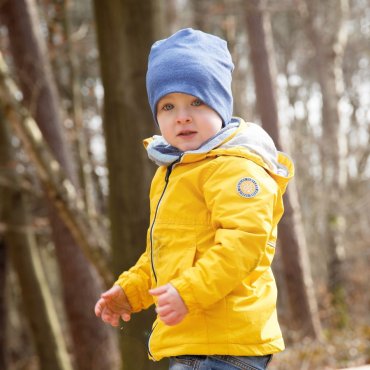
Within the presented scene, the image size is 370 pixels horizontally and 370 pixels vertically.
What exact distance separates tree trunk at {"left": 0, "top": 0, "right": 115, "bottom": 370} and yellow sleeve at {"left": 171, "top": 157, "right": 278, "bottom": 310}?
675cm

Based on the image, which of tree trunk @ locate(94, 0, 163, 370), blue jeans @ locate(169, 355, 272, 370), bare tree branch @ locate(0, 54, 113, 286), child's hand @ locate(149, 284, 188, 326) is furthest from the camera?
bare tree branch @ locate(0, 54, 113, 286)

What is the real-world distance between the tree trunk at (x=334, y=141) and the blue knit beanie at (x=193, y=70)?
34.2 feet

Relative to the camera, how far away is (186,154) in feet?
7.84

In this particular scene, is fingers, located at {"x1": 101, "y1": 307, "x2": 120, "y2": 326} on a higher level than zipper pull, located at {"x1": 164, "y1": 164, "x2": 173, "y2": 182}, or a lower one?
lower

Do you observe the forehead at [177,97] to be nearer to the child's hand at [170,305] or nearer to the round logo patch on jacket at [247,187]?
the round logo patch on jacket at [247,187]

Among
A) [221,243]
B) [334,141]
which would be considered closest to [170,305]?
[221,243]

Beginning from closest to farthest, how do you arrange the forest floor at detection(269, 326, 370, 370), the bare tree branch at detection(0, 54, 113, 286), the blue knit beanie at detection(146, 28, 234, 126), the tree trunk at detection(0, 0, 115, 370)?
the blue knit beanie at detection(146, 28, 234, 126)
the bare tree branch at detection(0, 54, 113, 286)
the forest floor at detection(269, 326, 370, 370)
the tree trunk at detection(0, 0, 115, 370)

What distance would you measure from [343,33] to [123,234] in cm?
1162

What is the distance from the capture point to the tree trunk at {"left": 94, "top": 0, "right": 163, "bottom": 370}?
15.2 ft

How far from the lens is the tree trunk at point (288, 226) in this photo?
10781 millimetres

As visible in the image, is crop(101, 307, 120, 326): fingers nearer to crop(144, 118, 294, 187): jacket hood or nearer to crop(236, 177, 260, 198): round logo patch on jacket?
crop(144, 118, 294, 187): jacket hood

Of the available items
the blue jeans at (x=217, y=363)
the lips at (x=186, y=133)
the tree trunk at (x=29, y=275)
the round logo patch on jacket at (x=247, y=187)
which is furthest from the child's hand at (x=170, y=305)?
the tree trunk at (x=29, y=275)

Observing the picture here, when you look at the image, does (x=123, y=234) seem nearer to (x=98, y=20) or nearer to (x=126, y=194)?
(x=126, y=194)

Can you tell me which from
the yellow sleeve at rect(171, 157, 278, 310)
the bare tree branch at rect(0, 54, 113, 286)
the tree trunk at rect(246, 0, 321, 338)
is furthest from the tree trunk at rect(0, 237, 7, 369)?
the yellow sleeve at rect(171, 157, 278, 310)
